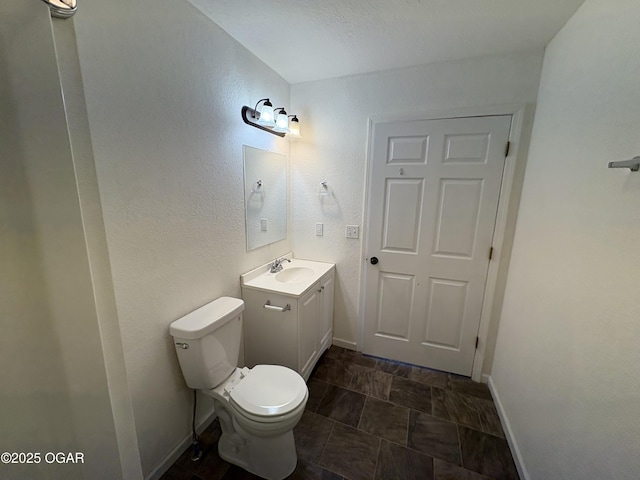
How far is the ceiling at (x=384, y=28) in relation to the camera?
123cm

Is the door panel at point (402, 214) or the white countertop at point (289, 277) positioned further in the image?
the door panel at point (402, 214)

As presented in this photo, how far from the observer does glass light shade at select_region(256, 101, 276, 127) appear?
5.49 feet

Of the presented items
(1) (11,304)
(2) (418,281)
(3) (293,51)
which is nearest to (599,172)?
(2) (418,281)

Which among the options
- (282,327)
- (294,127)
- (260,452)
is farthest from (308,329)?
(294,127)

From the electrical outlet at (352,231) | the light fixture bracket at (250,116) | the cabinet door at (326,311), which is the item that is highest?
the light fixture bracket at (250,116)

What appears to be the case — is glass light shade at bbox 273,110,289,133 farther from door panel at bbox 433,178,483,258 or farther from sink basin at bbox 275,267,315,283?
door panel at bbox 433,178,483,258

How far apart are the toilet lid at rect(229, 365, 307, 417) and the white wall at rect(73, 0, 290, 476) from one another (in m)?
0.38

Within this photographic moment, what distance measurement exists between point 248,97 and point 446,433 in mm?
2526

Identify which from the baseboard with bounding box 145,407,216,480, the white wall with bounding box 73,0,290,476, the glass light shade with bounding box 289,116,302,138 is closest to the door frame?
the glass light shade with bounding box 289,116,302,138

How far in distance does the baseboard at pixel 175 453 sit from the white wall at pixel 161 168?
0.09 ft

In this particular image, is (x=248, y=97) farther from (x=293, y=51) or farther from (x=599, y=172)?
(x=599, y=172)

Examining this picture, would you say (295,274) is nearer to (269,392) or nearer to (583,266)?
(269,392)

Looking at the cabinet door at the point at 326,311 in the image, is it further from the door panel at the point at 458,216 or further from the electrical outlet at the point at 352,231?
the door panel at the point at 458,216

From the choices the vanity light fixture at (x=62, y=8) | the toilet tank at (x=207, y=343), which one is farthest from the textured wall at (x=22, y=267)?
the toilet tank at (x=207, y=343)
